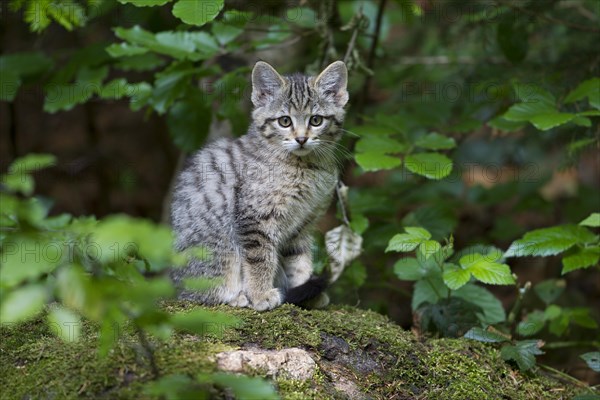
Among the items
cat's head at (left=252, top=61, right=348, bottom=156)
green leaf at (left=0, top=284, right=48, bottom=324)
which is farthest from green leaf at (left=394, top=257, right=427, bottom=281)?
green leaf at (left=0, top=284, right=48, bottom=324)

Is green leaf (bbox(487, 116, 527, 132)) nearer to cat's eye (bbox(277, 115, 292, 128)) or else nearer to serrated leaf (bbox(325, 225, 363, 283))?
serrated leaf (bbox(325, 225, 363, 283))

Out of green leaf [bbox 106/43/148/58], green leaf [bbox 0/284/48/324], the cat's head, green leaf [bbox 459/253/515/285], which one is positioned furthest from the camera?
green leaf [bbox 106/43/148/58]

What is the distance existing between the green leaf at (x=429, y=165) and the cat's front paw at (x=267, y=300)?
4.30 ft

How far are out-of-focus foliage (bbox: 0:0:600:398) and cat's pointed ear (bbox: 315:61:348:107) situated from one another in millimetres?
434

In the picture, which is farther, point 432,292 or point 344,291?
point 344,291

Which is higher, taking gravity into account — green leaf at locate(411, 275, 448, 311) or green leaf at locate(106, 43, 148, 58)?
green leaf at locate(106, 43, 148, 58)

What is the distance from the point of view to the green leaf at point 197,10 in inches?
168

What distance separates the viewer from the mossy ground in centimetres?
314

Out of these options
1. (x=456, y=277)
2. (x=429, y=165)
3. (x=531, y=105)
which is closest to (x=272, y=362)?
(x=456, y=277)

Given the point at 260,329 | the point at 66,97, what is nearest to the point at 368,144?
the point at 260,329

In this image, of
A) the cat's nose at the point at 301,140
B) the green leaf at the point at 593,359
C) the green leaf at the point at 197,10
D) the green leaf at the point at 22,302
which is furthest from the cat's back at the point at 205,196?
the green leaf at the point at 593,359

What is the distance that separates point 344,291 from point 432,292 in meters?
1.03

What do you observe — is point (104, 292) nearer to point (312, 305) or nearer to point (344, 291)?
point (312, 305)

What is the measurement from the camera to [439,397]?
148 inches
